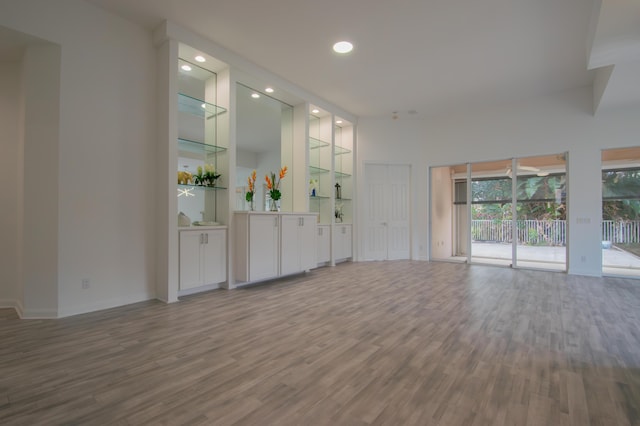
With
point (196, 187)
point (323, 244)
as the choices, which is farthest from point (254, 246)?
point (323, 244)

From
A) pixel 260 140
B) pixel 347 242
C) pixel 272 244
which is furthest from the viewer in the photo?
pixel 347 242

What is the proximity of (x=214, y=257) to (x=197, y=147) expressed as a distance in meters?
1.54

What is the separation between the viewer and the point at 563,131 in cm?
548

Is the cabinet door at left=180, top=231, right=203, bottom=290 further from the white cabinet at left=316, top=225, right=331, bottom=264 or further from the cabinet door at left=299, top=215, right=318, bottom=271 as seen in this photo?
the white cabinet at left=316, top=225, right=331, bottom=264

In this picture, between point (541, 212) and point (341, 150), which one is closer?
point (541, 212)

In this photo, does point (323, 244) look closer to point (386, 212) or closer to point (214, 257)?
point (386, 212)

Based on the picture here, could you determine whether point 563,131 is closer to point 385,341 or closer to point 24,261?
point 385,341

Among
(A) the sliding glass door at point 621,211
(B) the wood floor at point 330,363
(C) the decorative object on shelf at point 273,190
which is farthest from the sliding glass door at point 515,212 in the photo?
(C) the decorative object on shelf at point 273,190

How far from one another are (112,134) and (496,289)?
5365mm

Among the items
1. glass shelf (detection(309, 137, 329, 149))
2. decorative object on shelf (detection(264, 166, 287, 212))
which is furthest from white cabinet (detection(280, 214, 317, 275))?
glass shelf (detection(309, 137, 329, 149))

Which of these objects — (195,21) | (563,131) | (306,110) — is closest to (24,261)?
(195,21)

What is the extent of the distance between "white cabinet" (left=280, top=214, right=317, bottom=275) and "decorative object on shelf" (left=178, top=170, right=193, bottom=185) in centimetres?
144

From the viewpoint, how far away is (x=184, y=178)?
154 inches

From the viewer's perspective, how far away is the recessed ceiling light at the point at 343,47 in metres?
3.94
